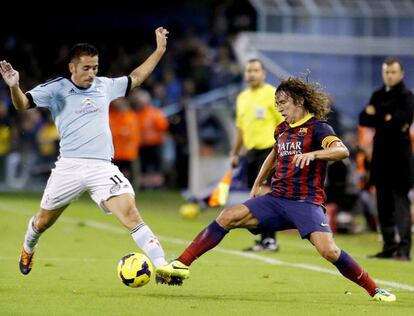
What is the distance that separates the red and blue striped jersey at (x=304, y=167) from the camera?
Answer: 10359 millimetres

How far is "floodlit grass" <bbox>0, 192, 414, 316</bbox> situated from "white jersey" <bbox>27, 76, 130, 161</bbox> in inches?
47.4

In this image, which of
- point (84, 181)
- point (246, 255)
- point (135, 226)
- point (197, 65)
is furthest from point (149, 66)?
point (197, 65)

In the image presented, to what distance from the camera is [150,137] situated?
2834 cm

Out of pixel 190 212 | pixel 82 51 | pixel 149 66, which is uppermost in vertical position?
pixel 82 51

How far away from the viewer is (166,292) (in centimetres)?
1074

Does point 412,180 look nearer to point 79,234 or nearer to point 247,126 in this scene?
point 247,126

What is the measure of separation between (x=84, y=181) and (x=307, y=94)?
80.7 inches

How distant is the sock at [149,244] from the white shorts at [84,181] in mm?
355

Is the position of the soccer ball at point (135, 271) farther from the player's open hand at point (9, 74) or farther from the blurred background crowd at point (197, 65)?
the blurred background crowd at point (197, 65)

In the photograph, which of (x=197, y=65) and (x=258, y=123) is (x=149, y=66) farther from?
(x=197, y=65)

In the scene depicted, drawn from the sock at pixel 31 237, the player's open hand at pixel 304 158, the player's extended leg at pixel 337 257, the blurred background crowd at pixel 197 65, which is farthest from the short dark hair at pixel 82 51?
the blurred background crowd at pixel 197 65

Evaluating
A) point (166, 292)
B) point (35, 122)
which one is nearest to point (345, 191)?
point (166, 292)

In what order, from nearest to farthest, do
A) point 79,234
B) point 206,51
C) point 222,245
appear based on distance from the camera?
point 222,245
point 79,234
point 206,51

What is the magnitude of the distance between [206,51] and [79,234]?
15094 millimetres
